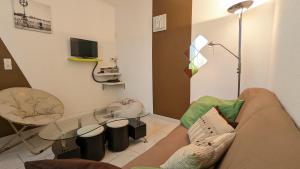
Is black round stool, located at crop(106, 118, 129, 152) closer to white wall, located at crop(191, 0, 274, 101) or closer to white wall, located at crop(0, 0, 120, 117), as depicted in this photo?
white wall, located at crop(191, 0, 274, 101)

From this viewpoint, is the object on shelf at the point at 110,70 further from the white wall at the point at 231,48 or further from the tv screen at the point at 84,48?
the white wall at the point at 231,48

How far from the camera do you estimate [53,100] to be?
2398 millimetres

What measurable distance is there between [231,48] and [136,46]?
2.01 m

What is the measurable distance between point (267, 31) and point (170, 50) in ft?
4.96

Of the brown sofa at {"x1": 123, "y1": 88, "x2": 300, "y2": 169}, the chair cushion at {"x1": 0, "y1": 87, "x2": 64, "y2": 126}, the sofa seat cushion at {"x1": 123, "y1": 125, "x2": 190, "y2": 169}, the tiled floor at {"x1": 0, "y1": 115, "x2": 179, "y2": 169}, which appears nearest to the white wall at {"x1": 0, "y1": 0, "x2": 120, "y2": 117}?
the chair cushion at {"x1": 0, "y1": 87, "x2": 64, "y2": 126}

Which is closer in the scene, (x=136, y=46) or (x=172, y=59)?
(x=172, y=59)

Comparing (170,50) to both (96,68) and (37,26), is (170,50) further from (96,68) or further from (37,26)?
(37,26)

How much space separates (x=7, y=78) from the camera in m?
2.27

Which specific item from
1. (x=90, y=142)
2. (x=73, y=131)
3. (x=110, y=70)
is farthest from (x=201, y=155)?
(x=110, y=70)

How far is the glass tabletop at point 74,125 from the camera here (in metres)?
1.56

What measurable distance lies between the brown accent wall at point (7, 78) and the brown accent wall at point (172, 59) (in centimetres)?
234

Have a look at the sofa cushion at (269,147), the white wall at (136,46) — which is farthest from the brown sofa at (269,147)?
the white wall at (136,46)

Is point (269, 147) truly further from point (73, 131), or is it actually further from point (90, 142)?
point (73, 131)

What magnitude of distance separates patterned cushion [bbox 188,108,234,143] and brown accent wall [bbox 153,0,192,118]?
1562mm
